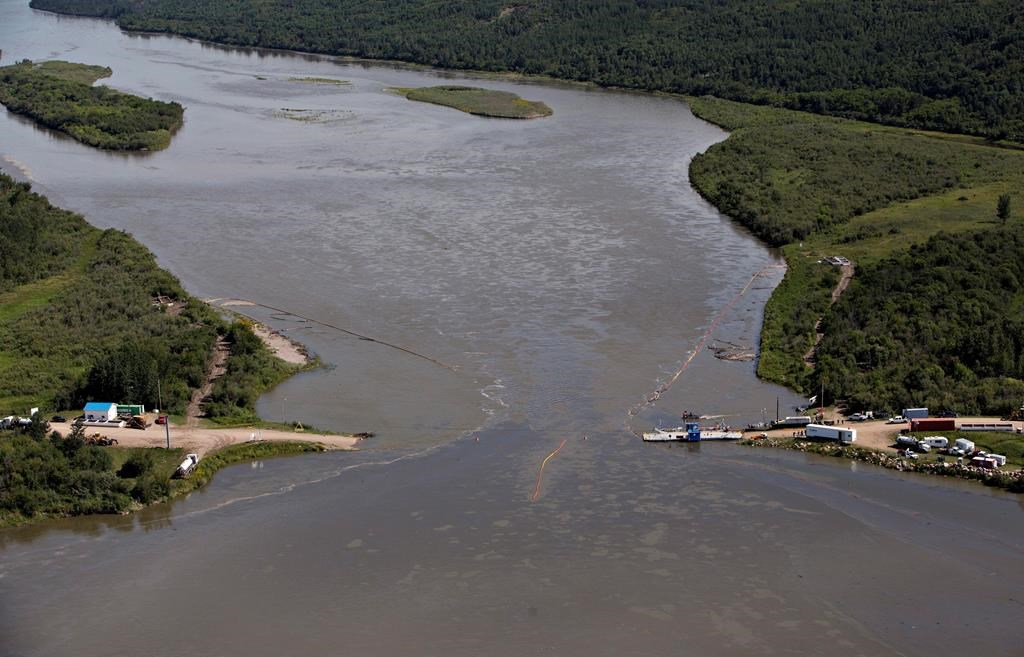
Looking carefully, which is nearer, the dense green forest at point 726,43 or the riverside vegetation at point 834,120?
the riverside vegetation at point 834,120

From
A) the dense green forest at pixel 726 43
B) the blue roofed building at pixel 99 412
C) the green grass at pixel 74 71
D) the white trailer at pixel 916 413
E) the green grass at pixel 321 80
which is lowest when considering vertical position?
the blue roofed building at pixel 99 412

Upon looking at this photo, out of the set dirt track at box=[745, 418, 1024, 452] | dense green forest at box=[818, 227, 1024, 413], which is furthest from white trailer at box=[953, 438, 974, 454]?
dense green forest at box=[818, 227, 1024, 413]

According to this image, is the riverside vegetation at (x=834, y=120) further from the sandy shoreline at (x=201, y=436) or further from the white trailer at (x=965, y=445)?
the sandy shoreline at (x=201, y=436)

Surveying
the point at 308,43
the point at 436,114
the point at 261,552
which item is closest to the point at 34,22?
the point at 308,43

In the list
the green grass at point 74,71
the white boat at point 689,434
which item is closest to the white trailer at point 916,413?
the white boat at point 689,434

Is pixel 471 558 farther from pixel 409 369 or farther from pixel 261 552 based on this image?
pixel 409 369

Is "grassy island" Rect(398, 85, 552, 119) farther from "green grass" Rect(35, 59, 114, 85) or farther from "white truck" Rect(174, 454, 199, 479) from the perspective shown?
"white truck" Rect(174, 454, 199, 479)

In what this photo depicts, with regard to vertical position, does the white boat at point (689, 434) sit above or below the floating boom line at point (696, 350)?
below
